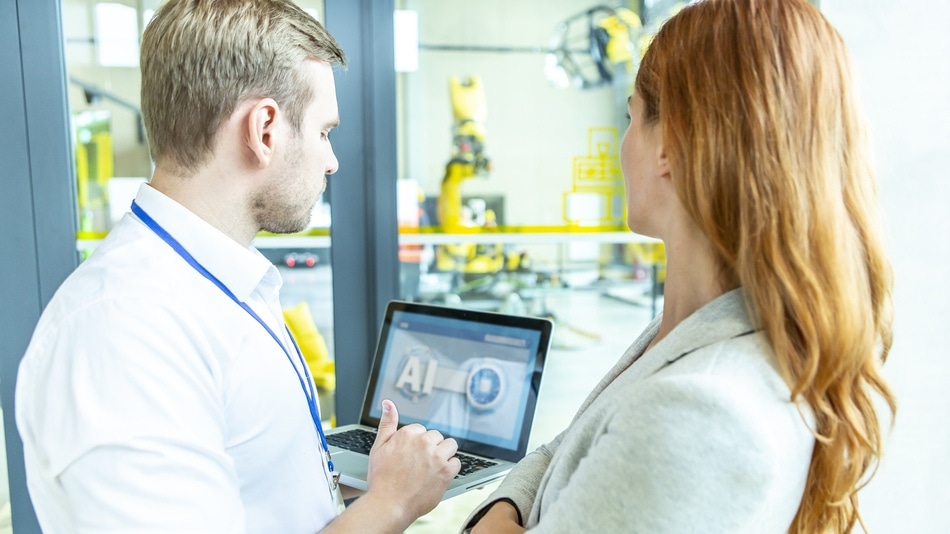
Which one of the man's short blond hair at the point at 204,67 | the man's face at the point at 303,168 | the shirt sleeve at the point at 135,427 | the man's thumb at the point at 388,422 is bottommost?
the man's thumb at the point at 388,422

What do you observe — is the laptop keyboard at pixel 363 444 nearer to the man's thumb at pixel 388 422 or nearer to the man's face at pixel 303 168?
the man's thumb at pixel 388 422

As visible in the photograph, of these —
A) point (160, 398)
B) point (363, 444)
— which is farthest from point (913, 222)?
point (160, 398)

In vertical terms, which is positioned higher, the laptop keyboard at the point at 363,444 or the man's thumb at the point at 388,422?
the man's thumb at the point at 388,422

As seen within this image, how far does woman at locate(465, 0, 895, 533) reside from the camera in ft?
2.37

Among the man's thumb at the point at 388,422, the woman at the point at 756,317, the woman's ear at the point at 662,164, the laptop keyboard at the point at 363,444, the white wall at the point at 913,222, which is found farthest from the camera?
the white wall at the point at 913,222

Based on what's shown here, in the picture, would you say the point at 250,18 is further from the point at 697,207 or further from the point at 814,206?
the point at 814,206

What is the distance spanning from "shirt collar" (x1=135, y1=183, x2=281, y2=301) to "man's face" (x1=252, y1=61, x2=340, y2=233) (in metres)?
0.09

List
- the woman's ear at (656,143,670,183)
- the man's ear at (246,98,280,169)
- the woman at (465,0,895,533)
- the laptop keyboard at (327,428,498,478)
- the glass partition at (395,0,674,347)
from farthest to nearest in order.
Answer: the glass partition at (395,0,674,347)
the laptop keyboard at (327,428,498,478)
the man's ear at (246,98,280,169)
the woman's ear at (656,143,670,183)
the woman at (465,0,895,533)

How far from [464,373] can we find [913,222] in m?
1.35

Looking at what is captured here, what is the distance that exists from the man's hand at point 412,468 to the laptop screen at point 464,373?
0.26 metres

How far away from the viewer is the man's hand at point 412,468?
110 cm

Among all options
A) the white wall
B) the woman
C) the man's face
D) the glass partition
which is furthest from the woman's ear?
the white wall

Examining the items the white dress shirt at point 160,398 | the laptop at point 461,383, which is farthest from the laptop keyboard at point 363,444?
the white dress shirt at point 160,398

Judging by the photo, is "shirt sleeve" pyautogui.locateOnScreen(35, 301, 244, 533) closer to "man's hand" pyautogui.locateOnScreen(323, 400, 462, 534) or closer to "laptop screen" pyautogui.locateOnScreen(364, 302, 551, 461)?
"man's hand" pyautogui.locateOnScreen(323, 400, 462, 534)
